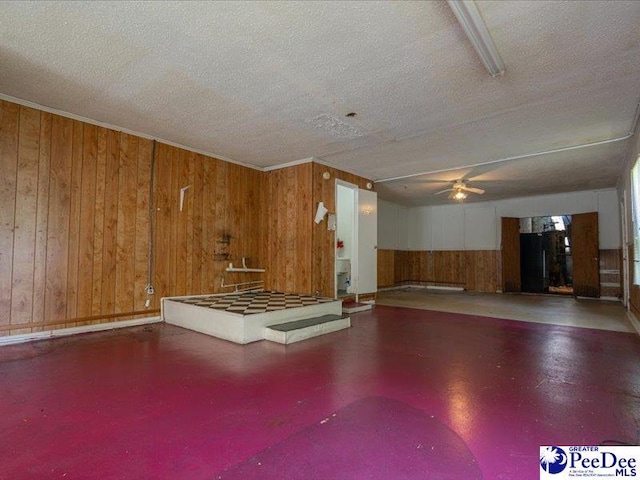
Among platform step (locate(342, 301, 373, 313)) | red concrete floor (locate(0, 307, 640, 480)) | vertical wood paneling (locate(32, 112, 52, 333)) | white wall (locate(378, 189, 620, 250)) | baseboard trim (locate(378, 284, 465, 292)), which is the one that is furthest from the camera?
baseboard trim (locate(378, 284, 465, 292))

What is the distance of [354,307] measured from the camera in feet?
19.1

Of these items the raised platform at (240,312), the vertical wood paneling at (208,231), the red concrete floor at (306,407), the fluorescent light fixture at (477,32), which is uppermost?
the fluorescent light fixture at (477,32)

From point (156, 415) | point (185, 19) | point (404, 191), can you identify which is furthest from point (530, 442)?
point (404, 191)

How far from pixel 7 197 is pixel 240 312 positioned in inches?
109

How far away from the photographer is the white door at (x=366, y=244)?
255 inches

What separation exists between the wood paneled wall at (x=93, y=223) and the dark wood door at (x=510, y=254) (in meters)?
7.69

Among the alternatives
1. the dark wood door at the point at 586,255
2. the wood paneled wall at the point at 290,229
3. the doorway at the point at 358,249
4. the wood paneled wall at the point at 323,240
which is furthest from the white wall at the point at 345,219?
the dark wood door at the point at 586,255

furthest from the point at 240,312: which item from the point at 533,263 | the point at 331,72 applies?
the point at 533,263

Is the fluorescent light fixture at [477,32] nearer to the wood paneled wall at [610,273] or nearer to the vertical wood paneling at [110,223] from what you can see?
the vertical wood paneling at [110,223]

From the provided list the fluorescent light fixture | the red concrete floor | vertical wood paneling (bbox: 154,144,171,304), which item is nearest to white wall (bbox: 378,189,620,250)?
the red concrete floor

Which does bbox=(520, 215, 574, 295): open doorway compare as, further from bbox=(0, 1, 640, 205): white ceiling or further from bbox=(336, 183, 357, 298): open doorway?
bbox=(336, 183, 357, 298): open doorway

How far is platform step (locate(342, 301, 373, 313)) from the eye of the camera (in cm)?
561

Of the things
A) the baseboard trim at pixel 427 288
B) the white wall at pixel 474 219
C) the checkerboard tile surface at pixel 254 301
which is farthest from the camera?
the baseboard trim at pixel 427 288

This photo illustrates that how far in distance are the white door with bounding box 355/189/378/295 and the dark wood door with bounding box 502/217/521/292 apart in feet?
15.2
